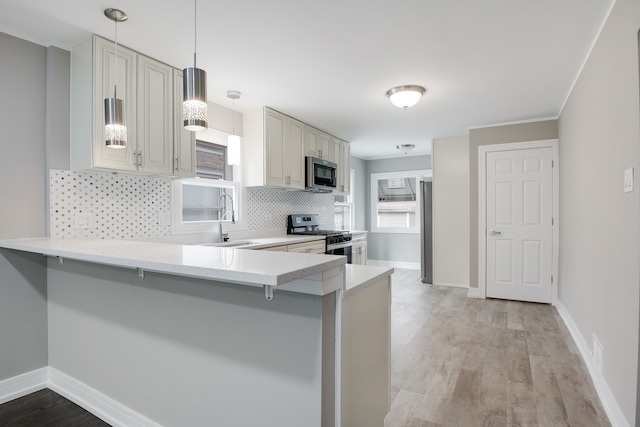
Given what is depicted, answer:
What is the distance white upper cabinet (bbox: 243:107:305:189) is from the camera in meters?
3.88

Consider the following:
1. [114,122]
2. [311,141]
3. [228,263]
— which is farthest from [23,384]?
[311,141]

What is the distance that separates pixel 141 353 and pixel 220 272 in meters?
1.18

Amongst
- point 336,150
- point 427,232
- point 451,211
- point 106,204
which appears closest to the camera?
point 106,204

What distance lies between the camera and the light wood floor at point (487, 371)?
2.02 metres

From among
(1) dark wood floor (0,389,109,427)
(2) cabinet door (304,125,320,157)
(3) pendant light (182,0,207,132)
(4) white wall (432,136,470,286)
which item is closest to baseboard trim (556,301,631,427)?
(4) white wall (432,136,470,286)

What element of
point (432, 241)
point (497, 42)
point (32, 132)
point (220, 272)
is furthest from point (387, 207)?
point (220, 272)

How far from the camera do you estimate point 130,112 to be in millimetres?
2541

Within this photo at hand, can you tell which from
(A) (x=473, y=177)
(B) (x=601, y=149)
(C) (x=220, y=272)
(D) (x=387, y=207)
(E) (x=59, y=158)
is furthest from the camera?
(D) (x=387, y=207)

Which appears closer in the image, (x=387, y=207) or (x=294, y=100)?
(x=294, y=100)

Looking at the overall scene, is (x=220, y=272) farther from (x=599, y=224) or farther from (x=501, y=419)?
(x=599, y=224)

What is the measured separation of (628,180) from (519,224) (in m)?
2.99

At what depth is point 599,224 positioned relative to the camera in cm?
232

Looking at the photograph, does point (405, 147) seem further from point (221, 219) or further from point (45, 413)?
point (45, 413)

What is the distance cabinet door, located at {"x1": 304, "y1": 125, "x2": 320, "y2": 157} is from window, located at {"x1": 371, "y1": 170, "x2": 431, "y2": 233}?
2.99 m
